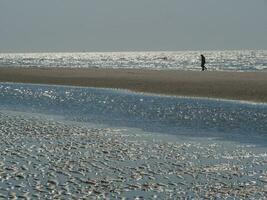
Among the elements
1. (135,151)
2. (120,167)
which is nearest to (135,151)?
(135,151)

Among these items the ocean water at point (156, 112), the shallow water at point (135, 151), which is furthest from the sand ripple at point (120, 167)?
the ocean water at point (156, 112)

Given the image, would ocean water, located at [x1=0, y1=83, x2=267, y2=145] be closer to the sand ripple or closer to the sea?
the sea

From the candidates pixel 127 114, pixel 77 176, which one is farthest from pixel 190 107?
pixel 77 176

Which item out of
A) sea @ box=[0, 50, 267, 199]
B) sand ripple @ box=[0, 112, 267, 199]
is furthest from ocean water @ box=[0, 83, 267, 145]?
sand ripple @ box=[0, 112, 267, 199]

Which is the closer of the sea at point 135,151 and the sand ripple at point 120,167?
the sand ripple at point 120,167

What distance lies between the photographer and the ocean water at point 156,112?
73.3ft

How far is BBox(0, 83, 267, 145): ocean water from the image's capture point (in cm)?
2234

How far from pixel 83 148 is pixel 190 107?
13971 millimetres

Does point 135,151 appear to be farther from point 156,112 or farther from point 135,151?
point 156,112

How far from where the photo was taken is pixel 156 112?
28188mm

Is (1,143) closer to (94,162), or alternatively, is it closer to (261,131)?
(94,162)

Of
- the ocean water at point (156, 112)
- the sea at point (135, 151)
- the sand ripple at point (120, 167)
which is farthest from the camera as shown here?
the ocean water at point (156, 112)

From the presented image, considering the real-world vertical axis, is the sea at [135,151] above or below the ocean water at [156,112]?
below

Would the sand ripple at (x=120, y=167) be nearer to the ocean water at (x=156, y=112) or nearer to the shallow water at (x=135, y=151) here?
the shallow water at (x=135, y=151)
